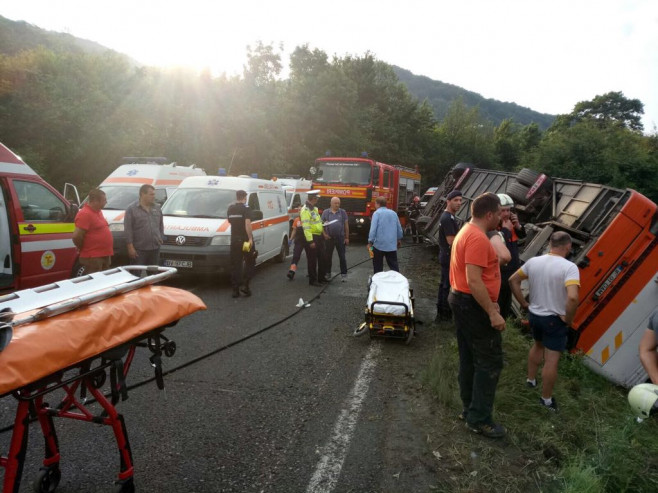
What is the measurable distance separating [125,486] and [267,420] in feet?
4.38

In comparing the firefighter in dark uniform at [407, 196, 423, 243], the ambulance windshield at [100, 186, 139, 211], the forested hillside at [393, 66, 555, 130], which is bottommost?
the forested hillside at [393, 66, 555, 130]

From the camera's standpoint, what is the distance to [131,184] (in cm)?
1151

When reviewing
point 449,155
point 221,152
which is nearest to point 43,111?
point 221,152

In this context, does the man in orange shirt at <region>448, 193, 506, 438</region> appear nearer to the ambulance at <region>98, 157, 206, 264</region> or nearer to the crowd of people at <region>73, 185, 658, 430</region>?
the crowd of people at <region>73, 185, 658, 430</region>

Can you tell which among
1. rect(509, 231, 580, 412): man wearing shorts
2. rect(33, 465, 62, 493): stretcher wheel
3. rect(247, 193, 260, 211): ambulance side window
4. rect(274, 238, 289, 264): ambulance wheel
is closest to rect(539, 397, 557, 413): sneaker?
rect(509, 231, 580, 412): man wearing shorts

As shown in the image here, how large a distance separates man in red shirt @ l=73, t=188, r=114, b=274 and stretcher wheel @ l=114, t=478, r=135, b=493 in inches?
148

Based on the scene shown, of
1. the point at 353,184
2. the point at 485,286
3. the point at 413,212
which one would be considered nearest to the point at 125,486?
the point at 485,286

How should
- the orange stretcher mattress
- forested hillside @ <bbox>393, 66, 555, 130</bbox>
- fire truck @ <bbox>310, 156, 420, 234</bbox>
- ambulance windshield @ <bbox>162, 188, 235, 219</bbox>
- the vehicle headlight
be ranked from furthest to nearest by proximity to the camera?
1. forested hillside @ <bbox>393, 66, 555, 130</bbox>
2. fire truck @ <bbox>310, 156, 420, 234</bbox>
3. ambulance windshield @ <bbox>162, 188, 235, 219</bbox>
4. the vehicle headlight
5. the orange stretcher mattress

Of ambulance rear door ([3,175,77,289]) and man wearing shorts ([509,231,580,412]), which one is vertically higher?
man wearing shorts ([509,231,580,412])

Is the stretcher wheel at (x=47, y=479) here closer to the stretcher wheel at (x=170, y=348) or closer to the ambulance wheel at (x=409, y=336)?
the stretcher wheel at (x=170, y=348)

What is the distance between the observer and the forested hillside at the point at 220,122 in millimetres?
17391

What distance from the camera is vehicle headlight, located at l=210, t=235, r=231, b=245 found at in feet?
27.8

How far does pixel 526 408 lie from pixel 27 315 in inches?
164

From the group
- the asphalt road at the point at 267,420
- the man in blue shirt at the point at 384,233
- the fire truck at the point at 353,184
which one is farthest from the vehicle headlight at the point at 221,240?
the fire truck at the point at 353,184
